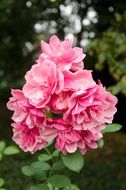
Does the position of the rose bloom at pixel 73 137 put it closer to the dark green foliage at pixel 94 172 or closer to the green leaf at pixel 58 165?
the green leaf at pixel 58 165

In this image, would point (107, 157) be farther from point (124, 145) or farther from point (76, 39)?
point (76, 39)

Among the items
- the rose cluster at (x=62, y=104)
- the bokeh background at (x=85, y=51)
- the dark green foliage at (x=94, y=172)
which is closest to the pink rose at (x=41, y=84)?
the rose cluster at (x=62, y=104)

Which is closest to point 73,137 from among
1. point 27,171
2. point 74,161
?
point 74,161

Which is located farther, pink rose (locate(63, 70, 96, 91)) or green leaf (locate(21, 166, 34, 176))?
green leaf (locate(21, 166, 34, 176))

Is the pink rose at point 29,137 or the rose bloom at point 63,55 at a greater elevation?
the rose bloom at point 63,55

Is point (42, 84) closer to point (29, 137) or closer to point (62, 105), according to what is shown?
point (62, 105)

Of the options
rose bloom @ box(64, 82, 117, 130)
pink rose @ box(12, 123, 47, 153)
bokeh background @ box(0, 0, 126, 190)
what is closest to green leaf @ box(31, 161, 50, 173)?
pink rose @ box(12, 123, 47, 153)

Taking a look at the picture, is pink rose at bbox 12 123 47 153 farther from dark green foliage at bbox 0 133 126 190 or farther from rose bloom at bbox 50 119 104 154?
dark green foliage at bbox 0 133 126 190

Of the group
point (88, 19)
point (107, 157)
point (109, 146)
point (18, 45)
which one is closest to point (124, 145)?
point (109, 146)
